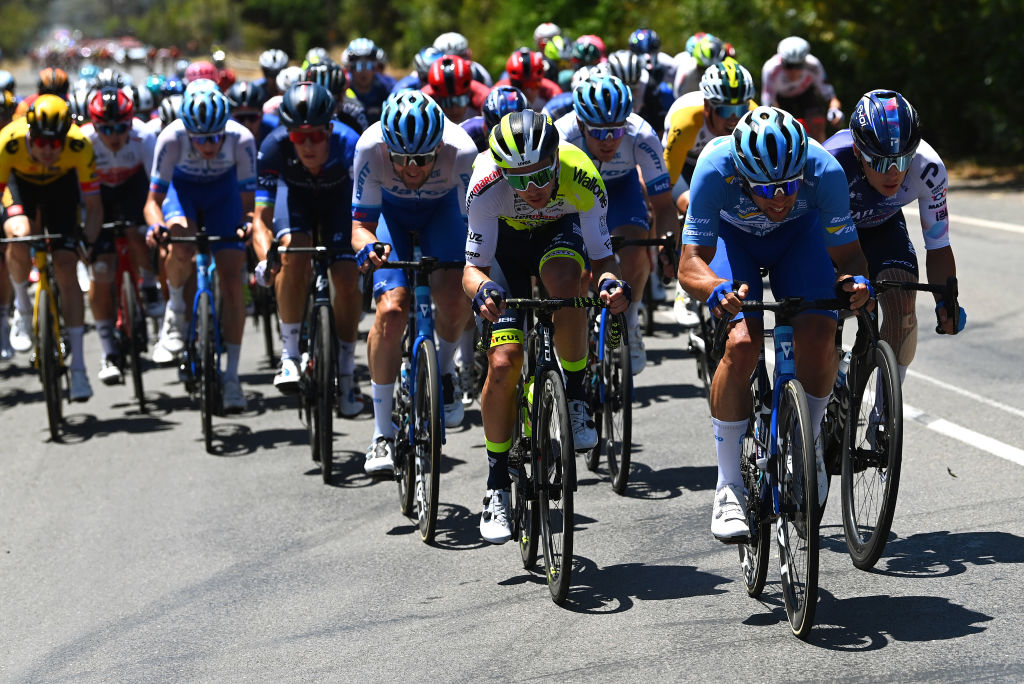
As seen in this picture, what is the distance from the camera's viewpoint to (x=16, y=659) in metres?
5.77

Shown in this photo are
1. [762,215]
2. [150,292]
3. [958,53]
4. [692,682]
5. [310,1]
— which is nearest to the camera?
[692,682]

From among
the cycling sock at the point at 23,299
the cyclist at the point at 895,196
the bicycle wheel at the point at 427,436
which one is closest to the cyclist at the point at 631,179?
the bicycle wheel at the point at 427,436

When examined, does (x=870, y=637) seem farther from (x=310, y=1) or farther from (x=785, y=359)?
(x=310, y=1)

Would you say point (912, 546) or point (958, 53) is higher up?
point (958, 53)

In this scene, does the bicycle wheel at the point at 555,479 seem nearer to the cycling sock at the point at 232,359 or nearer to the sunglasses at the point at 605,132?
the sunglasses at the point at 605,132

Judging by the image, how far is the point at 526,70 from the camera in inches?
468

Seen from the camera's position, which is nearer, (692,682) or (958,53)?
(692,682)

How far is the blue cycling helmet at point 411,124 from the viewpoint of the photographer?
697cm

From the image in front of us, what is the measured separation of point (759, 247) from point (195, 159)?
16.8ft

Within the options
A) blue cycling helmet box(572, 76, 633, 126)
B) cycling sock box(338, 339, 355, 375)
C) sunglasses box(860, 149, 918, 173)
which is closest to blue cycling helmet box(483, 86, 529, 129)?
blue cycling helmet box(572, 76, 633, 126)

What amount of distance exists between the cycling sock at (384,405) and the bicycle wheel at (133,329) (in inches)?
143

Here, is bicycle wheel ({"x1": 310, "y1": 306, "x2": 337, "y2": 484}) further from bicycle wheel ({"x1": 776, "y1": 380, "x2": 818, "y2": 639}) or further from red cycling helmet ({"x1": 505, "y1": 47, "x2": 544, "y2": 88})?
red cycling helmet ({"x1": 505, "y1": 47, "x2": 544, "y2": 88})

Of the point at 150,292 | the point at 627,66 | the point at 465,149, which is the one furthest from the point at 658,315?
the point at 465,149

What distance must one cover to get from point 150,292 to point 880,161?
835cm
